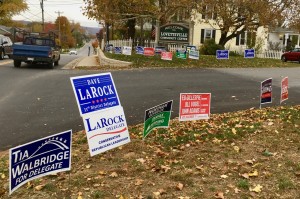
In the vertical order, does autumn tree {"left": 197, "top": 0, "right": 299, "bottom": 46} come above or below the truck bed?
above

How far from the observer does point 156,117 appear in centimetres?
592

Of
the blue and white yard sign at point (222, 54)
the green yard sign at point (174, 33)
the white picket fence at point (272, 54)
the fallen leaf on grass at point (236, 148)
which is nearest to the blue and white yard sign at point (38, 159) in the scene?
the fallen leaf on grass at point (236, 148)

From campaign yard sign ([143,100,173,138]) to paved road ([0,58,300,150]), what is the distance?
73.5 inches

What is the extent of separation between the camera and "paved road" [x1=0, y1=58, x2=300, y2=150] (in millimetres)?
7495

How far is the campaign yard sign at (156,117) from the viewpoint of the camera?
569 centimetres

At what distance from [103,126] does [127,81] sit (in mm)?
8821

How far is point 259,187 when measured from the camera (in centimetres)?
438

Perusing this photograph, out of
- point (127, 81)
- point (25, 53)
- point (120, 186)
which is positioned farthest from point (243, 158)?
point (25, 53)

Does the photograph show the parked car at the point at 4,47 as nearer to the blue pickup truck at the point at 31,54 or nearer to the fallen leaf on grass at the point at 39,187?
the blue pickup truck at the point at 31,54

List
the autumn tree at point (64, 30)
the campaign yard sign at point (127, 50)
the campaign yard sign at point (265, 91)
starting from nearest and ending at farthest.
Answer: the campaign yard sign at point (265, 91), the campaign yard sign at point (127, 50), the autumn tree at point (64, 30)

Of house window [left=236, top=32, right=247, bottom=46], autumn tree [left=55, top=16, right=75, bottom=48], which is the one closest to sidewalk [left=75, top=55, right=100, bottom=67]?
house window [left=236, top=32, right=247, bottom=46]

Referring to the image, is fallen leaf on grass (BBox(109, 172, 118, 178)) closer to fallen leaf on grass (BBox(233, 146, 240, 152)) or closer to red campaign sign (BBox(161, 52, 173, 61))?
fallen leaf on grass (BBox(233, 146, 240, 152))

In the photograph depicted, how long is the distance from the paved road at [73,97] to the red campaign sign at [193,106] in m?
1.77

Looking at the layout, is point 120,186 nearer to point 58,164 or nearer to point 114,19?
point 58,164
